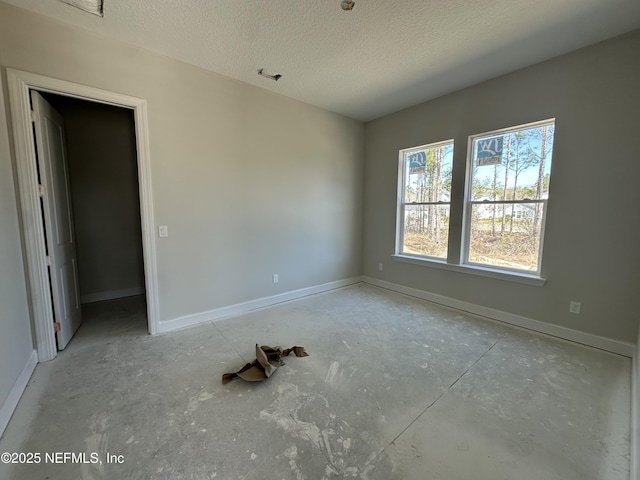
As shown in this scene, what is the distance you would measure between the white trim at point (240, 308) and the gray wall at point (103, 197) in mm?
1792

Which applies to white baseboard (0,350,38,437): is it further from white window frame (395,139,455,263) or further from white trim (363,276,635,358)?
white window frame (395,139,455,263)

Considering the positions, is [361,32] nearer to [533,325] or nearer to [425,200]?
[425,200]

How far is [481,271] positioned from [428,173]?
4.97 ft

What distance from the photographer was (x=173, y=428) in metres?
1.51

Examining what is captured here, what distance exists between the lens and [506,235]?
2959mm

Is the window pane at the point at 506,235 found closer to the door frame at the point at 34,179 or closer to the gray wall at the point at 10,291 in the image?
the door frame at the point at 34,179

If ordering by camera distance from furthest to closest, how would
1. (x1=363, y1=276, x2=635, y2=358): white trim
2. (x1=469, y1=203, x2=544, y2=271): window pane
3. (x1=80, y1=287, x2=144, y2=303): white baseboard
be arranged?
(x1=80, y1=287, x2=144, y2=303): white baseboard < (x1=469, y1=203, x2=544, y2=271): window pane < (x1=363, y1=276, x2=635, y2=358): white trim

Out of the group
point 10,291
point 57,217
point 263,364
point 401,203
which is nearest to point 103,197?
A: point 57,217

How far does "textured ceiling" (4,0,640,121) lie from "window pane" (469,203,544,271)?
4.91ft

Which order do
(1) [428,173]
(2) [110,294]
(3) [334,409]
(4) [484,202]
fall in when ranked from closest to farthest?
(3) [334,409] < (4) [484,202] < (1) [428,173] < (2) [110,294]

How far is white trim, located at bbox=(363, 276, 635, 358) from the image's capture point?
2299 millimetres

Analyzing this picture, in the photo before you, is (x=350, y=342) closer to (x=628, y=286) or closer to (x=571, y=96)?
(x=628, y=286)

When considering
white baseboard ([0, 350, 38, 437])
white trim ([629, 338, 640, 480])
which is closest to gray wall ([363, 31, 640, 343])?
white trim ([629, 338, 640, 480])

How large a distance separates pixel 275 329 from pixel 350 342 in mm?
830
